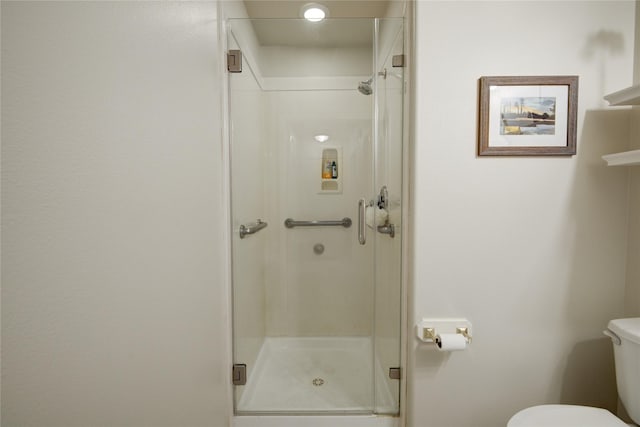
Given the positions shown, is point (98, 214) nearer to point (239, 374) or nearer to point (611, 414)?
point (239, 374)

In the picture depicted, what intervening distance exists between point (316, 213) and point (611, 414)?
68.9 inches

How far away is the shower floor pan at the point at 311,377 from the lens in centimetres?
178

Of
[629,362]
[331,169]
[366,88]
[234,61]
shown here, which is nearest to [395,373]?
[629,362]

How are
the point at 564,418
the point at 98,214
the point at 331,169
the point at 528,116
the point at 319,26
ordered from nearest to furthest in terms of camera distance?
the point at 98,214 < the point at 564,418 < the point at 528,116 < the point at 319,26 < the point at 331,169

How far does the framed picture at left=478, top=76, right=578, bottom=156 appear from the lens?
4.79ft

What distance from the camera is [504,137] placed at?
1477 millimetres

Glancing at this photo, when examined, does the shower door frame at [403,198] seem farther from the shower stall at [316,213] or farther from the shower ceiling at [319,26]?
the shower ceiling at [319,26]

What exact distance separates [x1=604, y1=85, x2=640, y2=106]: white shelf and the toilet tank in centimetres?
89

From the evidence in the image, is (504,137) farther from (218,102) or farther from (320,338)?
(320,338)

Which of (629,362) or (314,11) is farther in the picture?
(314,11)

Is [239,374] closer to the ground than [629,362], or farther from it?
closer to the ground

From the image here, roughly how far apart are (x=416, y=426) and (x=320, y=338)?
930 mm

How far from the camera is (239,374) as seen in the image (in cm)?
173

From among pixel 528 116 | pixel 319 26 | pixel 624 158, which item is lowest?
pixel 624 158
